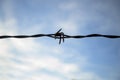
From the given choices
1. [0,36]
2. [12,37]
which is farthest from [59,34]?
[0,36]

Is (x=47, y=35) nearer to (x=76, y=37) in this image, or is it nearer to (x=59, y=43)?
(x=59, y=43)

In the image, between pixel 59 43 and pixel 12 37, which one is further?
pixel 59 43

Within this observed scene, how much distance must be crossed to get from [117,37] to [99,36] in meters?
0.40

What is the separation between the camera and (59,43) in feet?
14.2

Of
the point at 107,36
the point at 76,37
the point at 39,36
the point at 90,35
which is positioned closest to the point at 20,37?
the point at 39,36

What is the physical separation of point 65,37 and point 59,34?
18 centimetres

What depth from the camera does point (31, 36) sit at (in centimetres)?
402

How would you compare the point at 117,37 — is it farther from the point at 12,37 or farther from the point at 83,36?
the point at 12,37

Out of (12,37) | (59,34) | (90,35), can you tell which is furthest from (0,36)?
(90,35)

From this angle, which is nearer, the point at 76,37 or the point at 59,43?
the point at 76,37

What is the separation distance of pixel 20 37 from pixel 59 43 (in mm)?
973

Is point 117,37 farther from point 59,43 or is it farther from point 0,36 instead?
point 0,36

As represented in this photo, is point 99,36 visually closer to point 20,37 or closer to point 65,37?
point 65,37

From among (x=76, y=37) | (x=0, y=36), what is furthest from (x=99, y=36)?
(x=0, y=36)
